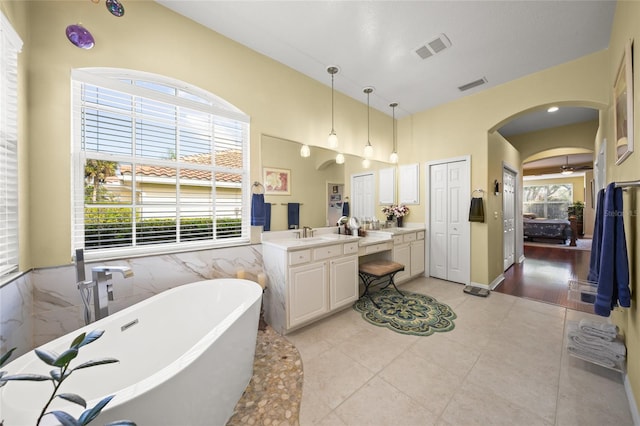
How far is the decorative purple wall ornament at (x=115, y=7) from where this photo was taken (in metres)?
1.79

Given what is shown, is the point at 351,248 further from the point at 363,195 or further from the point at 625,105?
the point at 625,105

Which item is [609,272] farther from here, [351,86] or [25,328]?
[25,328]

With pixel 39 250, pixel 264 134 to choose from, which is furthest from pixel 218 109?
pixel 39 250

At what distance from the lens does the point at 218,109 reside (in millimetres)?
2490

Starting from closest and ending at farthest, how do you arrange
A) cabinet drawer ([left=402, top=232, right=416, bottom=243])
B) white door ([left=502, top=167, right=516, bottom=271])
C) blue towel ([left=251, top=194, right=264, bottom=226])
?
blue towel ([left=251, top=194, right=264, bottom=226]) < cabinet drawer ([left=402, top=232, right=416, bottom=243]) < white door ([left=502, top=167, right=516, bottom=271])

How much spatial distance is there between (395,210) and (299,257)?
259cm

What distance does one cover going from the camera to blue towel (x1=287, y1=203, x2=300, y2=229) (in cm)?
300

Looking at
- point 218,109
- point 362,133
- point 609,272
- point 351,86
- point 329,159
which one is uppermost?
point 351,86

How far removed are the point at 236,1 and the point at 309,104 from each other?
4.37 feet

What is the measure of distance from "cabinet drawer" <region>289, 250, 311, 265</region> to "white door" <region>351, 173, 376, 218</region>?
139 cm

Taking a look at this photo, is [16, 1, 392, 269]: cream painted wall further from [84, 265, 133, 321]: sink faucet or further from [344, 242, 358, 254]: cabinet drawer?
[344, 242, 358, 254]: cabinet drawer

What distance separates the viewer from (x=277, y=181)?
2.90 meters

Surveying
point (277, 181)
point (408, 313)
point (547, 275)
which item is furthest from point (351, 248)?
point (547, 275)

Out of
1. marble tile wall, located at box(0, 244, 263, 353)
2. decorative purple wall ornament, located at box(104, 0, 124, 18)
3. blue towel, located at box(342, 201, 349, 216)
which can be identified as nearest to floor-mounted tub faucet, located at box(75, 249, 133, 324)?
marble tile wall, located at box(0, 244, 263, 353)
